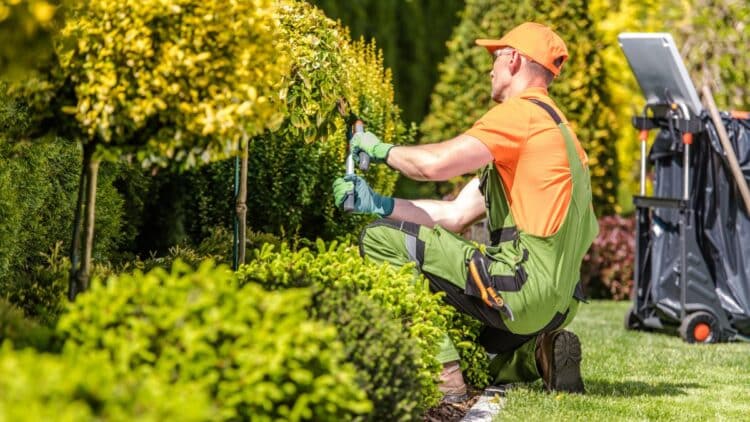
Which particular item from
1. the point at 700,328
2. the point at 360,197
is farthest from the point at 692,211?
the point at 360,197

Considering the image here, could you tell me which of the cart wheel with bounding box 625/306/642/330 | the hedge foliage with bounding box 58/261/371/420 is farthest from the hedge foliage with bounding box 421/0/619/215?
the hedge foliage with bounding box 58/261/371/420

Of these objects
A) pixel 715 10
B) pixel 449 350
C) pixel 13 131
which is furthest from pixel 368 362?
pixel 715 10

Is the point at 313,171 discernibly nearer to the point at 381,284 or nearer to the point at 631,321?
the point at 381,284

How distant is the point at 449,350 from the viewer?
14.3 feet

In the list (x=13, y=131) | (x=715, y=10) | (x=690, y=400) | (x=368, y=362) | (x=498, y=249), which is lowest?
(x=690, y=400)

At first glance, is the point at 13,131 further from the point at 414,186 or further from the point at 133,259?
the point at 414,186

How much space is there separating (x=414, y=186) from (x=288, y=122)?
4.76 m

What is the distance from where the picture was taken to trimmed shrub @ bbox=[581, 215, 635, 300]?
938 centimetres

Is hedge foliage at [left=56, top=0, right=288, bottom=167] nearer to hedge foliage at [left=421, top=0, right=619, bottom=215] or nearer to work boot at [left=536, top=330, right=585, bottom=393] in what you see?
work boot at [left=536, top=330, right=585, bottom=393]

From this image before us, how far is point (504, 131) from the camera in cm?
433

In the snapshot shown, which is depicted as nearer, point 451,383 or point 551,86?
point 451,383

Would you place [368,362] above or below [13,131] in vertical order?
below

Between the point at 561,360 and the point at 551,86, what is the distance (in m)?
4.61

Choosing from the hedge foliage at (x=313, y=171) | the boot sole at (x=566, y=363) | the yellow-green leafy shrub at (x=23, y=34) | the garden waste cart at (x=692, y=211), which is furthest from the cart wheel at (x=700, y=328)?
the yellow-green leafy shrub at (x=23, y=34)
